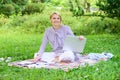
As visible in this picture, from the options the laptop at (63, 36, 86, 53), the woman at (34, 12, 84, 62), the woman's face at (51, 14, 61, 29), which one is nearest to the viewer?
the laptop at (63, 36, 86, 53)

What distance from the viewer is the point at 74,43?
24.1 ft

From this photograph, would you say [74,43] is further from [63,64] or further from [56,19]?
[56,19]

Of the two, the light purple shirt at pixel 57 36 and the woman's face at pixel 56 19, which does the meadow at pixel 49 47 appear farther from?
the woman's face at pixel 56 19

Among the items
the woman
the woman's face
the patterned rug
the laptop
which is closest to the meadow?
the patterned rug

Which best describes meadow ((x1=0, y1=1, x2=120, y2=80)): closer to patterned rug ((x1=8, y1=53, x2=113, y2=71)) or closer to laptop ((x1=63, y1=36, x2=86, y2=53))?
patterned rug ((x1=8, y1=53, x2=113, y2=71))

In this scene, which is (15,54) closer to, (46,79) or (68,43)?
(68,43)

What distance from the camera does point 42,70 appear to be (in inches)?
251

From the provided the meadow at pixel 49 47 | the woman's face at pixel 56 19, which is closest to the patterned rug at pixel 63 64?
the meadow at pixel 49 47

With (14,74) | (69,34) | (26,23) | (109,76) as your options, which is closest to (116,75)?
(109,76)

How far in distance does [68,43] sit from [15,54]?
7.33 ft

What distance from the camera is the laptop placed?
7.32 meters

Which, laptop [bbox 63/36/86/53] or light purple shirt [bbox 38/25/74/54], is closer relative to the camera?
laptop [bbox 63/36/86/53]

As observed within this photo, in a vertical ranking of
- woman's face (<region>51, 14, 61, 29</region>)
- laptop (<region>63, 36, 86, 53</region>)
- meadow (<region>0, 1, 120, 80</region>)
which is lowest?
meadow (<region>0, 1, 120, 80</region>)

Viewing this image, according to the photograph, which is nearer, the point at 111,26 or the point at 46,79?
the point at 46,79
